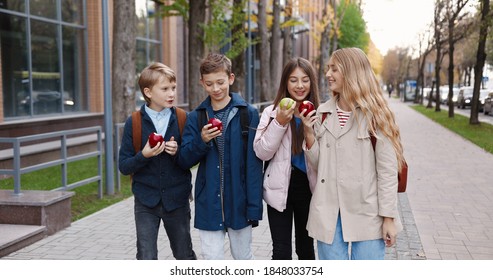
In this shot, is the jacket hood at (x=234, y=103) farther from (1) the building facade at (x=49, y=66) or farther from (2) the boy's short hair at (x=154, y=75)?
(1) the building facade at (x=49, y=66)

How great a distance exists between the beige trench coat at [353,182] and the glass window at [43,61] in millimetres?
10454

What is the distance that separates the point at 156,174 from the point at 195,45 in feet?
Result: 35.8

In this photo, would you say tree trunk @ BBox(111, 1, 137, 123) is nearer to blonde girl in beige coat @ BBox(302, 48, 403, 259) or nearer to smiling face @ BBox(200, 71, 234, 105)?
smiling face @ BBox(200, 71, 234, 105)

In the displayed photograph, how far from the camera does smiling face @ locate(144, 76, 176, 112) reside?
3.63m

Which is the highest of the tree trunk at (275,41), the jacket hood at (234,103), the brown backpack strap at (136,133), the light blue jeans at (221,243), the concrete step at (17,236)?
the tree trunk at (275,41)

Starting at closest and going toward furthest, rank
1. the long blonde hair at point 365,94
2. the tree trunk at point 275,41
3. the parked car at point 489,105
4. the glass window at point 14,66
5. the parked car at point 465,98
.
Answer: the long blonde hair at point 365,94 → the glass window at point 14,66 → the tree trunk at point 275,41 → the parked car at point 489,105 → the parked car at point 465,98

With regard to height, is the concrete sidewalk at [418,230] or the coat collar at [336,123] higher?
the coat collar at [336,123]

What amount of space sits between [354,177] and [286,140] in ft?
1.90

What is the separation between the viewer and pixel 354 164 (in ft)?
10.5

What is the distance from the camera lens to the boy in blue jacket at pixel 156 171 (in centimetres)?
365

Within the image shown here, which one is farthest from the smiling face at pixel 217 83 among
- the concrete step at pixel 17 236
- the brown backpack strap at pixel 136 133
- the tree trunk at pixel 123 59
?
the tree trunk at pixel 123 59

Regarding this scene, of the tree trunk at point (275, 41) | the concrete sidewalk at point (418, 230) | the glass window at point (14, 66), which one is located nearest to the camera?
the concrete sidewalk at point (418, 230)

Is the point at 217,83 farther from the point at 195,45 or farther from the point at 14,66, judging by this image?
the point at 195,45

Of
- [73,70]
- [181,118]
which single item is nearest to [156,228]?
[181,118]
